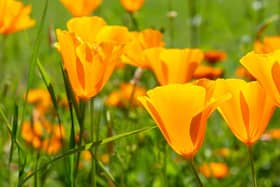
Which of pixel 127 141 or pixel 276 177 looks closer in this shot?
pixel 127 141

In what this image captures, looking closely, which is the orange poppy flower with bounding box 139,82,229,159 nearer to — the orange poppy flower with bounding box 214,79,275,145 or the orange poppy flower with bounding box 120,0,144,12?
the orange poppy flower with bounding box 214,79,275,145

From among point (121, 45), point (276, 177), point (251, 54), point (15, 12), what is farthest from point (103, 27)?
point (276, 177)

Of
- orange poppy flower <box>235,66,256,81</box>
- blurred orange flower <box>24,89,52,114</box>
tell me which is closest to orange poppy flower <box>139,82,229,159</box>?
orange poppy flower <box>235,66,256,81</box>

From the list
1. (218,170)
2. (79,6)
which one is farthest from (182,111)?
(218,170)

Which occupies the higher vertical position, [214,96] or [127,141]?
[214,96]

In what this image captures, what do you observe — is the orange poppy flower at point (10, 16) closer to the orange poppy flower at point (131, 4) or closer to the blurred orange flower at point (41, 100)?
the orange poppy flower at point (131, 4)

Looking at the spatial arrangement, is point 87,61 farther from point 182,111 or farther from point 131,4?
point 131,4

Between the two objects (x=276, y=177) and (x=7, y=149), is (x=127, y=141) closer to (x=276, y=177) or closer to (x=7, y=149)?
(x=7, y=149)
